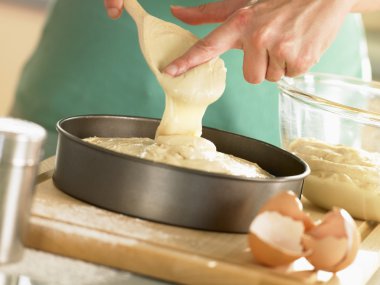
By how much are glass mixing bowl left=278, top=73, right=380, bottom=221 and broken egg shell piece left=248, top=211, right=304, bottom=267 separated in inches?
15.8

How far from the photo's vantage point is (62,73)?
7.06ft

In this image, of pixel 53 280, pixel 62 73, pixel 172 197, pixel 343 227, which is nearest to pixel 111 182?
pixel 172 197

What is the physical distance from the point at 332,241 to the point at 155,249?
238 mm

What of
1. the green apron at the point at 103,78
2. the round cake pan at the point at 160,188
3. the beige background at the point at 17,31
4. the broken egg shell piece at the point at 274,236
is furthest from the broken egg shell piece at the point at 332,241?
the beige background at the point at 17,31

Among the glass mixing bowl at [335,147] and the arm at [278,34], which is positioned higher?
the arm at [278,34]

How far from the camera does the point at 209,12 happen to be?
5.69ft

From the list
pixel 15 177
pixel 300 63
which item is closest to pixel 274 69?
pixel 300 63

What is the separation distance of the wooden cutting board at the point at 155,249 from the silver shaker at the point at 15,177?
0.32 feet

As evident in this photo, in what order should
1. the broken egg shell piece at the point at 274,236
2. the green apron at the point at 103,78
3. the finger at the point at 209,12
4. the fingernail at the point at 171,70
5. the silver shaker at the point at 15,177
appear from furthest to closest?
the green apron at the point at 103,78, the finger at the point at 209,12, the fingernail at the point at 171,70, the broken egg shell piece at the point at 274,236, the silver shaker at the point at 15,177

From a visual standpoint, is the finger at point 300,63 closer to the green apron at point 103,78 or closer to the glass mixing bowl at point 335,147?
the glass mixing bowl at point 335,147

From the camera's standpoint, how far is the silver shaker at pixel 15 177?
1051 mm

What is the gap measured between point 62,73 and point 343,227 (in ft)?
3.74

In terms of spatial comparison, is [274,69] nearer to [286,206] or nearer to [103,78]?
[286,206]

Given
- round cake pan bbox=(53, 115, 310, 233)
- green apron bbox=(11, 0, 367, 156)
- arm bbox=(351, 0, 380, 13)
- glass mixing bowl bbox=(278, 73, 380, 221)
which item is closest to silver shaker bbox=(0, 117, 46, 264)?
round cake pan bbox=(53, 115, 310, 233)
